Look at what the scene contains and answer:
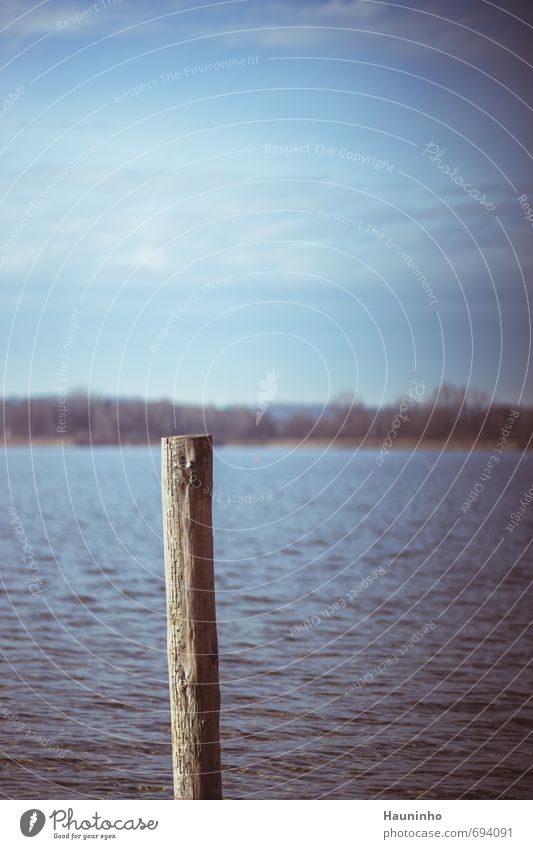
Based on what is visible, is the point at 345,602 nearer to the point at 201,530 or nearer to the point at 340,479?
the point at 201,530

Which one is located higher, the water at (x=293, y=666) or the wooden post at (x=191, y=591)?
the wooden post at (x=191, y=591)

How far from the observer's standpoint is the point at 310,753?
8.55 m

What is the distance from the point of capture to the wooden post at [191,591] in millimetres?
5281
